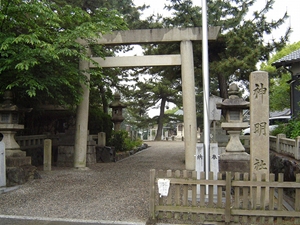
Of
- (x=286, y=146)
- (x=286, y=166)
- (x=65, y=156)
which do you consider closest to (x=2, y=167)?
(x=65, y=156)

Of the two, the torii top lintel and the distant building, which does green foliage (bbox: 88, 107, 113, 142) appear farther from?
the distant building

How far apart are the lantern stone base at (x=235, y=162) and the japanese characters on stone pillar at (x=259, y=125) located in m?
3.15

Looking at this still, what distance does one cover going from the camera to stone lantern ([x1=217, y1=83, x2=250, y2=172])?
956 centimetres

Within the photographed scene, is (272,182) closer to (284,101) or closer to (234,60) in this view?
(234,60)

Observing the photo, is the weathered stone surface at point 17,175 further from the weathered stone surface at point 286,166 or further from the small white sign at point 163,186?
the weathered stone surface at point 286,166

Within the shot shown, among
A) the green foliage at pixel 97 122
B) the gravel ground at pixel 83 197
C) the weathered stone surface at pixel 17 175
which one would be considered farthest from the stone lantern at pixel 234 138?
the green foliage at pixel 97 122

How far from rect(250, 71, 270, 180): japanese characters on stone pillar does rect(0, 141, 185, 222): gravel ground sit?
99.5 inches

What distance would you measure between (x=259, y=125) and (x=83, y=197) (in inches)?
172

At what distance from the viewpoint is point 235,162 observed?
31.5ft

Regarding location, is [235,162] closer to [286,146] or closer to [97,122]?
[286,146]

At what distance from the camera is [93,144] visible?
1352 centimetres

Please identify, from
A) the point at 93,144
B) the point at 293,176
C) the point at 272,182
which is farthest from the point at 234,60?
the point at 272,182

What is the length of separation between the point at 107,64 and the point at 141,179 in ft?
14.7

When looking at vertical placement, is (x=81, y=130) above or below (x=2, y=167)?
above
